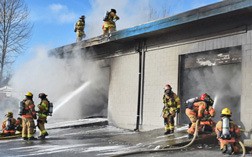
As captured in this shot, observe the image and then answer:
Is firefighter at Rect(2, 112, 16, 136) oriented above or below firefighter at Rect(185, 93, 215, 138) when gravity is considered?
below

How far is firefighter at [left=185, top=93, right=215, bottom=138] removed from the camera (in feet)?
26.7

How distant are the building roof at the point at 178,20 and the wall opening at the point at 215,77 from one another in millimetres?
1184

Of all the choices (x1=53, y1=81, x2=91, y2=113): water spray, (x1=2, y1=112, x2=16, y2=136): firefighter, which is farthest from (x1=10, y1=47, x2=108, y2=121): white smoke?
(x1=2, y1=112, x2=16, y2=136): firefighter

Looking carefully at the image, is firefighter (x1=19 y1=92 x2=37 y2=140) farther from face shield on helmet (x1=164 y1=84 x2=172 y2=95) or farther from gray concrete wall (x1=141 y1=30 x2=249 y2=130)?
face shield on helmet (x1=164 y1=84 x2=172 y2=95)

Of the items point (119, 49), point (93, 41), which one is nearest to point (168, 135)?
point (119, 49)

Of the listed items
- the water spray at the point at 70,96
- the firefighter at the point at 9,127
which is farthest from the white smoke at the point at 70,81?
the firefighter at the point at 9,127

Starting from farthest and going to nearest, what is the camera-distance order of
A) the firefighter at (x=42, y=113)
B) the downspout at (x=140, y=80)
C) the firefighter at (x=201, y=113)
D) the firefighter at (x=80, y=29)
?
the firefighter at (x=80, y=29) → the downspout at (x=140, y=80) → the firefighter at (x=42, y=113) → the firefighter at (x=201, y=113)

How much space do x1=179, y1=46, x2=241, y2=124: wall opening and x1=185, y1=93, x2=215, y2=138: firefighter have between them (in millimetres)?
1206

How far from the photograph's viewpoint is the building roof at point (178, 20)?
814 centimetres

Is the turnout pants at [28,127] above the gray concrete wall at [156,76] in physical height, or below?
below

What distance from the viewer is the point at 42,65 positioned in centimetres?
1659

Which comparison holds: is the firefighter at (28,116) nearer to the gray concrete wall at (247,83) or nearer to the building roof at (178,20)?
the building roof at (178,20)

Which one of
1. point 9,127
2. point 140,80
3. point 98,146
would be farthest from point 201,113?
point 9,127

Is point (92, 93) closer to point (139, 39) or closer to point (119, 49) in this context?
point (119, 49)
